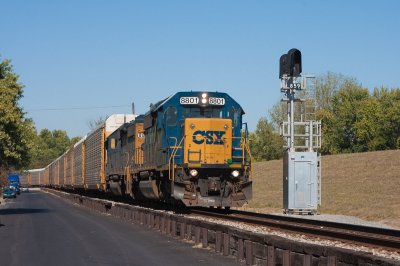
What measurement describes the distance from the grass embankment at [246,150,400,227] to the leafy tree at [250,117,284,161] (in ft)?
73.6

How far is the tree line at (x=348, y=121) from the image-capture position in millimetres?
87125

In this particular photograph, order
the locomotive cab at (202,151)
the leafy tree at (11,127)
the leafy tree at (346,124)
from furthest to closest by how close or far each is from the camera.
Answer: the leafy tree at (346,124) < the leafy tree at (11,127) < the locomotive cab at (202,151)

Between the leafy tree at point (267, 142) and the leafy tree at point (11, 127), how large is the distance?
60.9m

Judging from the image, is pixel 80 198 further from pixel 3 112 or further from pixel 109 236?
pixel 109 236

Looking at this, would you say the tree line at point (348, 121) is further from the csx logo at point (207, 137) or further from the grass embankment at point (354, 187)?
the csx logo at point (207, 137)

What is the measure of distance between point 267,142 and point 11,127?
69508 mm

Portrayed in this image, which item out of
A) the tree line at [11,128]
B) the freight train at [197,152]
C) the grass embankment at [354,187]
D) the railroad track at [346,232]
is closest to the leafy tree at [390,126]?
the grass embankment at [354,187]

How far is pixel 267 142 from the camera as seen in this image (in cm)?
9888

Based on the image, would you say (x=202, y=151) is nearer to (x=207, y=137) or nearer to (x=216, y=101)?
(x=207, y=137)

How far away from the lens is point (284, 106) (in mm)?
92062

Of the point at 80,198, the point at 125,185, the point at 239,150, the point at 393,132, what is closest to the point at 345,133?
the point at 393,132

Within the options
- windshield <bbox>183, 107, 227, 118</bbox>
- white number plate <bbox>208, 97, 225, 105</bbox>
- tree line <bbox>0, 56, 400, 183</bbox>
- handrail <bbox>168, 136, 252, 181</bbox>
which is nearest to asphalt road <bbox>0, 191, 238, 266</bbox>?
handrail <bbox>168, 136, 252, 181</bbox>

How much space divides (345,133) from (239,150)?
2896 inches

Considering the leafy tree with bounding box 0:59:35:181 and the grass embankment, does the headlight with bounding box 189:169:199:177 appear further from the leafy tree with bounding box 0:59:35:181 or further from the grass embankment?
the leafy tree with bounding box 0:59:35:181
